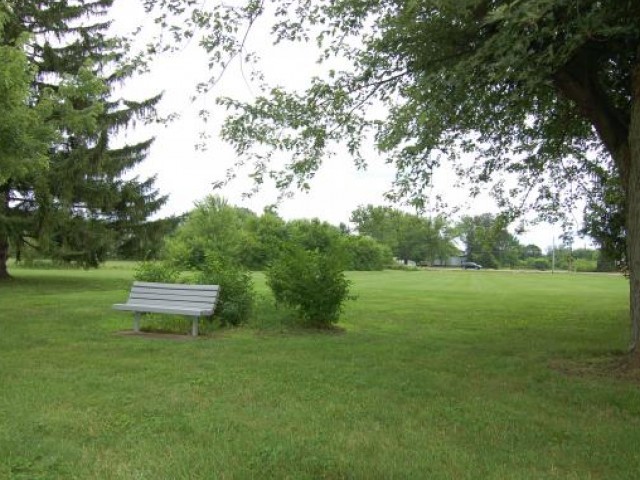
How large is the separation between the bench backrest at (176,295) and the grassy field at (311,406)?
2.35 feet

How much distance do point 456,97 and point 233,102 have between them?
2939 mm

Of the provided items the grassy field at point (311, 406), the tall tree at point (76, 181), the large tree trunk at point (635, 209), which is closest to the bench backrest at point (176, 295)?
the grassy field at point (311, 406)

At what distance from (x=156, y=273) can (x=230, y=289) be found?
73.4 inches

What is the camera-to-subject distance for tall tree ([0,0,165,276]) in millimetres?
23203

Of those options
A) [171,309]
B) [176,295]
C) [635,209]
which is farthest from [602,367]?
[176,295]

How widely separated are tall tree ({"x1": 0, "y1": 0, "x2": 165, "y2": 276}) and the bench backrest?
12251 mm

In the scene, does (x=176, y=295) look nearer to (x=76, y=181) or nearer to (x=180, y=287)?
(x=180, y=287)

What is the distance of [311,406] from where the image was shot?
583 cm

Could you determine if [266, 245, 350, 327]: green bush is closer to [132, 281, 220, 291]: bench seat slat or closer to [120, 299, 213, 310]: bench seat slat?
[132, 281, 220, 291]: bench seat slat

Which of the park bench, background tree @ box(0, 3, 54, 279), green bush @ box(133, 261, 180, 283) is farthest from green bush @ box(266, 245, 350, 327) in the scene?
background tree @ box(0, 3, 54, 279)

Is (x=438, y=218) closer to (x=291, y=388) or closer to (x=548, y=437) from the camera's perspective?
(x=291, y=388)

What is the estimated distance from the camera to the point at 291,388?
6586 millimetres

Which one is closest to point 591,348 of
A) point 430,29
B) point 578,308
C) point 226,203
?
point 430,29

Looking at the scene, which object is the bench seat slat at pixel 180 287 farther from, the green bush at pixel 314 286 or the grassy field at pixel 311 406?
the green bush at pixel 314 286
